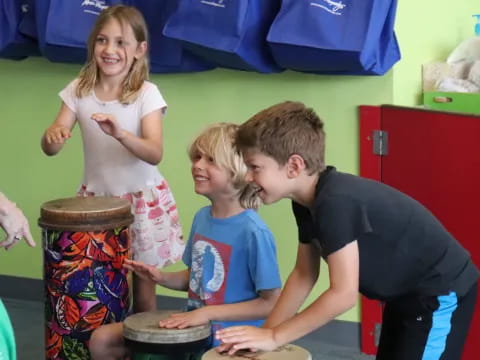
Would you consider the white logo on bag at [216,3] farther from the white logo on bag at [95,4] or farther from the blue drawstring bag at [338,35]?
the white logo on bag at [95,4]

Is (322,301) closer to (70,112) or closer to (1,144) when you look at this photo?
(70,112)

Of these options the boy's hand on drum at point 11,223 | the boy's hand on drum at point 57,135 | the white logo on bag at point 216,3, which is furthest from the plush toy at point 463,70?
the boy's hand on drum at point 11,223

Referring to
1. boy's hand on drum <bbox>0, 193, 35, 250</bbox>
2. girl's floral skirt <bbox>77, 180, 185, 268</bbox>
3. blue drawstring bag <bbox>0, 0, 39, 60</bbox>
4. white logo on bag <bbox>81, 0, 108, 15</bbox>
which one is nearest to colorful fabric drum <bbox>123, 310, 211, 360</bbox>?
boy's hand on drum <bbox>0, 193, 35, 250</bbox>

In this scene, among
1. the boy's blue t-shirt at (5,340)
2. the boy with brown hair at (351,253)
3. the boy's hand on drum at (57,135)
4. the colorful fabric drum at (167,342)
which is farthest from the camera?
the boy's hand on drum at (57,135)

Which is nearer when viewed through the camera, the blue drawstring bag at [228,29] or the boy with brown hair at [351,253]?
the boy with brown hair at [351,253]

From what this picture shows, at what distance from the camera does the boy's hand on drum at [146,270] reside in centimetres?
263

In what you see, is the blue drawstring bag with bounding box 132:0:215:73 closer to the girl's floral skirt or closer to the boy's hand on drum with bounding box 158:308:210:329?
the girl's floral skirt

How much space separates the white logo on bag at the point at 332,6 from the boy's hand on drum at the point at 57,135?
34.7 inches

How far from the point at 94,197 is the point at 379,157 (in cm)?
104

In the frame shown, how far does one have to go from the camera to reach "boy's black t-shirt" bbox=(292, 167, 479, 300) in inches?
80.7

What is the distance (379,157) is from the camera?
11.0 feet

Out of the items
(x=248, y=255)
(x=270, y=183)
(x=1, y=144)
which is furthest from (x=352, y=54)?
(x=1, y=144)

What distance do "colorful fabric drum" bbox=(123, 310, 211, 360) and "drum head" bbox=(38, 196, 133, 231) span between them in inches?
15.9

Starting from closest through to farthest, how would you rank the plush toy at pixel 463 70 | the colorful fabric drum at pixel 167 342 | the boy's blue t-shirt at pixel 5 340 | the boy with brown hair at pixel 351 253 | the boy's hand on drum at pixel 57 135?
the boy's blue t-shirt at pixel 5 340 → the boy with brown hair at pixel 351 253 → the colorful fabric drum at pixel 167 342 → the boy's hand on drum at pixel 57 135 → the plush toy at pixel 463 70
